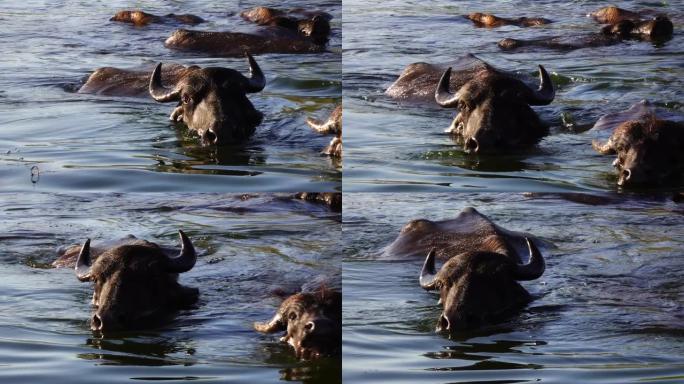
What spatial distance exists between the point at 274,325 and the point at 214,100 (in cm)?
402

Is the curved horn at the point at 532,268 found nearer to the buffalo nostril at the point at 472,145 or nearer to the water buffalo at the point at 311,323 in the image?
the water buffalo at the point at 311,323

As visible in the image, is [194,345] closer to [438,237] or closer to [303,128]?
[438,237]

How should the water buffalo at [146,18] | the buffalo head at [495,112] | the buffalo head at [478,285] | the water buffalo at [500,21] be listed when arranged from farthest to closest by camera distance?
the water buffalo at [500,21] → the water buffalo at [146,18] → the buffalo head at [495,112] → the buffalo head at [478,285]

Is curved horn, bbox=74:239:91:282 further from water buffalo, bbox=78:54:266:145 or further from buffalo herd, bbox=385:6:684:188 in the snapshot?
buffalo herd, bbox=385:6:684:188

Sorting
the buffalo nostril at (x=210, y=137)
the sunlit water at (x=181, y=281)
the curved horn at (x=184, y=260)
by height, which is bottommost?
the sunlit water at (x=181, y=281)

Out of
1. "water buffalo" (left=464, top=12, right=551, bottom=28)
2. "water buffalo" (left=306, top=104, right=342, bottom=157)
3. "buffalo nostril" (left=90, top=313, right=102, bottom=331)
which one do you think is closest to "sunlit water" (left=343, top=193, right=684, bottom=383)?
"water buffalo" (left=306, top=104, right=342, bottom=157)

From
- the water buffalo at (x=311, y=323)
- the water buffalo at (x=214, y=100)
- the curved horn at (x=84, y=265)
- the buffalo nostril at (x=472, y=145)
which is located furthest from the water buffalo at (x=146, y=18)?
the water buffalo at (x=311, y=323)

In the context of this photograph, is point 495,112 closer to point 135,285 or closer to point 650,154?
point 650,154

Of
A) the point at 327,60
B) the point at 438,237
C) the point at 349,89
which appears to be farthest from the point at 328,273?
the point at 327,60

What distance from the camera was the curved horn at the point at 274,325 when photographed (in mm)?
8141

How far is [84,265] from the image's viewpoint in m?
9.31

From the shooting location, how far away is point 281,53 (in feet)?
51.1

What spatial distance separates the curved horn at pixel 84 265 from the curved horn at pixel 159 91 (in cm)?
320

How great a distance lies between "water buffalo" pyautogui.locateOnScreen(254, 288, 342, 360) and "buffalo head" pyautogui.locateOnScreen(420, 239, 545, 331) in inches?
27.7
